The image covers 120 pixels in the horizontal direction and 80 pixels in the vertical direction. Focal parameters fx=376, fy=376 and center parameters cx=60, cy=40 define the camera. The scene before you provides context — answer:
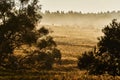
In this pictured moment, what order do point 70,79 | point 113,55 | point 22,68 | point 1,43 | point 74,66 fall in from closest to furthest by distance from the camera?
1. point 70,79
2. point 113,55
3. point 1,43
4. point 22,68
5. point 74,66

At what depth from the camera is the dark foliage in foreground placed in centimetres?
4406

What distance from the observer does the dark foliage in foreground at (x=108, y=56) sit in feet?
145

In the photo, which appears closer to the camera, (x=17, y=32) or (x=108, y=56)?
(x=108, y=56)

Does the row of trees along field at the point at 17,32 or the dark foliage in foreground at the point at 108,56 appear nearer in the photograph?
the dark foliage in foreground at the point at 108,56

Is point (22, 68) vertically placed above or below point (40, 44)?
below

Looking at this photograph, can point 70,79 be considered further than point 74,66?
No

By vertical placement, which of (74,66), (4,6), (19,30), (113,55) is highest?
(4,6)

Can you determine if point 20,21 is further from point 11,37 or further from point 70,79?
point 70,79

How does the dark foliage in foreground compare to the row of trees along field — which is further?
the row of trees along field

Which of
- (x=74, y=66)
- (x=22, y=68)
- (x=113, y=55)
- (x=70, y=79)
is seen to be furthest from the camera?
(x=74, y=66)

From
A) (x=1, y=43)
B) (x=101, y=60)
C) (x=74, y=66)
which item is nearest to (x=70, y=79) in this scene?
(x=101, y=60)

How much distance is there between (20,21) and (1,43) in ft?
13.2

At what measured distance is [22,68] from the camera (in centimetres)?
5366

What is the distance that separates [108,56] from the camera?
45.1 metres
